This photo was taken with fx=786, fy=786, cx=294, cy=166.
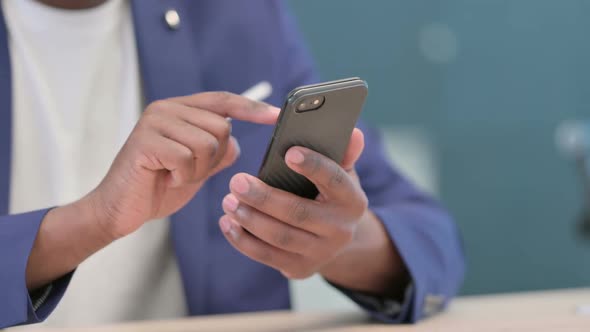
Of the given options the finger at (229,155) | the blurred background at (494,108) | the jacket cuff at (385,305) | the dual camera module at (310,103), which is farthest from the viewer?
the blurred background at (494,108)

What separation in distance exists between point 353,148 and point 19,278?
307 millimetres

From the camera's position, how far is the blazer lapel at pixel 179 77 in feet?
3.00

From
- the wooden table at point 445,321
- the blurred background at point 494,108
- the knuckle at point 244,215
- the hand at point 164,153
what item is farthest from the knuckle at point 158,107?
the blurred background at point 494,108

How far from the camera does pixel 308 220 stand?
2.16 feet

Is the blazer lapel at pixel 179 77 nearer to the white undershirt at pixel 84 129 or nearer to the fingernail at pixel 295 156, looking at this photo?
the white undershirt at pixel 84 129

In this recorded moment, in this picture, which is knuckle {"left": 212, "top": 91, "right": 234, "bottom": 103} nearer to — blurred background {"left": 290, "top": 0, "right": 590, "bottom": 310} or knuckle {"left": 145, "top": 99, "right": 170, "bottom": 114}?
knuckle {"left": 145, "top": 99, "right": 170, "bottom": 114}

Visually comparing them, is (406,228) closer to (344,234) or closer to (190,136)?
(344,234)

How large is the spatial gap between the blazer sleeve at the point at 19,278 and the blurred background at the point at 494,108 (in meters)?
1.83

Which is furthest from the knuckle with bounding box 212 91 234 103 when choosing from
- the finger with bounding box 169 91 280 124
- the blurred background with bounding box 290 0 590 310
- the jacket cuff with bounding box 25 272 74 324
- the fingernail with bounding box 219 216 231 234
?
the blurred background with bounding box 290 0 590 310

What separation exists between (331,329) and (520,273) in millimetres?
1936

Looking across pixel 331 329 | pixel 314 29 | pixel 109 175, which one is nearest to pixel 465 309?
pixel 331 329

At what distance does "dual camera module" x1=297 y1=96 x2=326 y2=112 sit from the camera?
59 cm

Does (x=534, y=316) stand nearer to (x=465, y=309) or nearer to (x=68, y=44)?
(x=465, y=309)

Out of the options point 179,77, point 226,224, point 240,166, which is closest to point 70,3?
point 179,77
